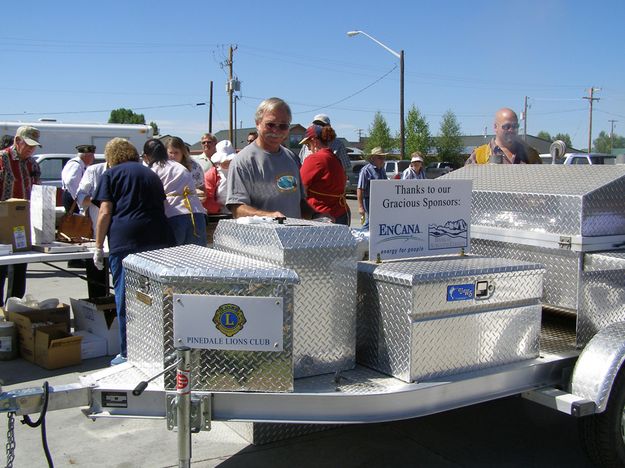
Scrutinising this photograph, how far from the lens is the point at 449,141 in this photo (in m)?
64.2

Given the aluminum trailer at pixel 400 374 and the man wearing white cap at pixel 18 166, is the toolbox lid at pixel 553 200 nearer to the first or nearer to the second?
the aluminum trailer at pixel 400 374

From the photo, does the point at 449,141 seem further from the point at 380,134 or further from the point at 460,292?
the point at 460,292

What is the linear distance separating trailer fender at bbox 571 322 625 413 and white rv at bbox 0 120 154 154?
15784 millimetres

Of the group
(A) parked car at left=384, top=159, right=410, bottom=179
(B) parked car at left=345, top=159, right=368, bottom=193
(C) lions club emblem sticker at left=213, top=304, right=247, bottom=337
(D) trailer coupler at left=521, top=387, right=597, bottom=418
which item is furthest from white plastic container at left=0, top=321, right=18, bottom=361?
(B) parked car at left=345, top=159, right=368, bottom=193

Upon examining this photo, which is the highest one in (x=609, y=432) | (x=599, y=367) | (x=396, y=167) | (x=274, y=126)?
(x=396, y=167)

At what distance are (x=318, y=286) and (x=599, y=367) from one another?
1468mm

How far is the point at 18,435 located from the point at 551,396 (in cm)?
314

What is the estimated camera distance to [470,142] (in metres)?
83.8

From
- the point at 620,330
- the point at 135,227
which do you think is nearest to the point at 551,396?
the point at 620,330

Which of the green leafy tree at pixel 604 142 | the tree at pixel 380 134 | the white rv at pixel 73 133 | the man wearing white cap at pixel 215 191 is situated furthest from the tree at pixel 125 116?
the man wearing white cap at pixel 215 191

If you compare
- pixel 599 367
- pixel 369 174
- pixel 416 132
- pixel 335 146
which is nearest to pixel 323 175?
pixel 335 146

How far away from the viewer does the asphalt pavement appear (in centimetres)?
379

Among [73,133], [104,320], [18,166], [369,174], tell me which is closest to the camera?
[104,320]

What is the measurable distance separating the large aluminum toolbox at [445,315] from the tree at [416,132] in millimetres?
55933
